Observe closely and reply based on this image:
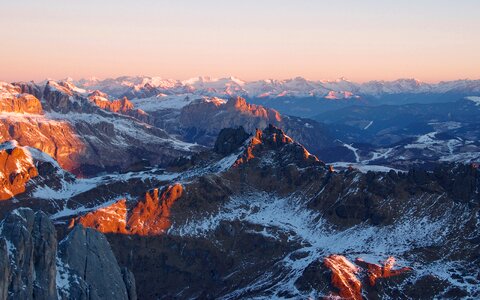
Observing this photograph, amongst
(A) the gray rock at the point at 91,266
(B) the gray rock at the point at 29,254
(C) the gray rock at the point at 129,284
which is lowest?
(C) the gray rock at the point at 129,284

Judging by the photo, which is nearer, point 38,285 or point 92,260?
point 38,285

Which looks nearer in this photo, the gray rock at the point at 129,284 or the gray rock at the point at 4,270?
the gray rock at the point at 4,270

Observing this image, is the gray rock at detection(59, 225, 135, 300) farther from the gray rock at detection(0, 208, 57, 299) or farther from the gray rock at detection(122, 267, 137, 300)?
the gray rock at detection(0, 208, 57, 299)

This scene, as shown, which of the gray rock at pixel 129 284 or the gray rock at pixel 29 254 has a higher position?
the gray rock at pixel 29 254

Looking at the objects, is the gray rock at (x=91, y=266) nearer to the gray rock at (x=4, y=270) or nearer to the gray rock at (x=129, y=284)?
the gray rock at (x=129, y=284)

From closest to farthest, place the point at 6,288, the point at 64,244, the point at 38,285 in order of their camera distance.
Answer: the point at 6,288
the point at 38,285
the point at 64,244

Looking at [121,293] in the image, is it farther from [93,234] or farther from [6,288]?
[6,288]

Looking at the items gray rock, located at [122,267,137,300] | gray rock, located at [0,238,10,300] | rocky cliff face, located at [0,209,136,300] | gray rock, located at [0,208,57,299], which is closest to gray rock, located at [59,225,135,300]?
rocky cliff face, located at [0,209,136,300]

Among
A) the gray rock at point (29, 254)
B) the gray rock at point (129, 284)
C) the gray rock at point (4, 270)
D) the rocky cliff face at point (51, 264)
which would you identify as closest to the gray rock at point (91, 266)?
the rocky cliff face at point (51, 264)

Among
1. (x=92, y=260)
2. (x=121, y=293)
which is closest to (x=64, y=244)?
(x=92, y=260)
